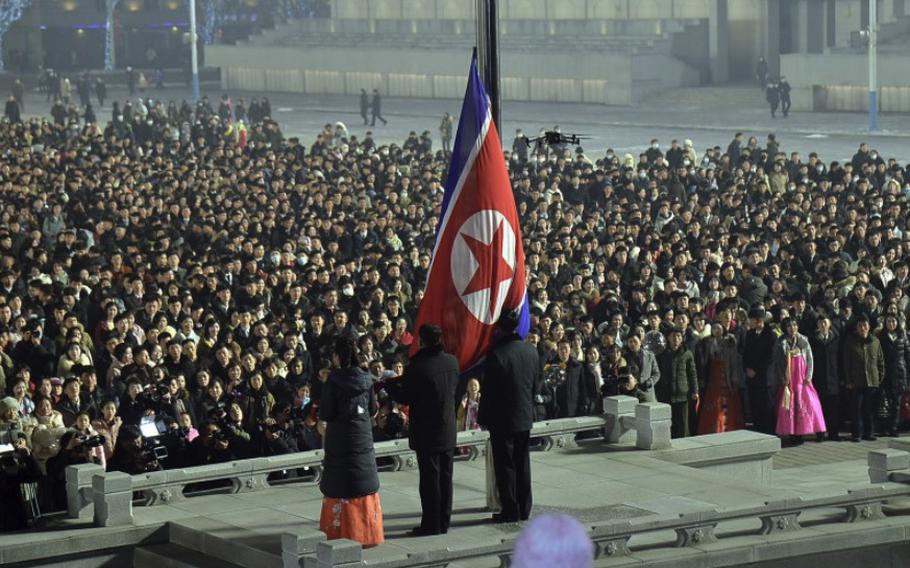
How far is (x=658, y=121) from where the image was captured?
6053 centimetres

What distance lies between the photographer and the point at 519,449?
12.6 m

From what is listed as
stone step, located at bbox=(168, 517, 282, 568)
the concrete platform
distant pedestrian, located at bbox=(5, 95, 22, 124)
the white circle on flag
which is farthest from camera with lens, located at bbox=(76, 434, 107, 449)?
distant pedestrian, located at bbox=(5, 95, 22, 124)

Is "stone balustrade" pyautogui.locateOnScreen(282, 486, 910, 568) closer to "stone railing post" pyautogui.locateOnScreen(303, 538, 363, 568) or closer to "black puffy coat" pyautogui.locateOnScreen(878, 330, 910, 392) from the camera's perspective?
"stone railing post" pyautogui.locateOnScreen(303, 538, 363, 568)

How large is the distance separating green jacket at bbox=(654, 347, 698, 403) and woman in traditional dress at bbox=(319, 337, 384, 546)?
6.04 metres

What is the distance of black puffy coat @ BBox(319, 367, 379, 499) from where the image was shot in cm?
1190

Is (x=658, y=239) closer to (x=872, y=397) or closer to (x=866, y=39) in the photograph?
(x=872, y=397)

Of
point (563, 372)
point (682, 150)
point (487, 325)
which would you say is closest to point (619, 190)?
point (682, 150)

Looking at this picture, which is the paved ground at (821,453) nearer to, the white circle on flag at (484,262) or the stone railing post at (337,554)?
the white circle on flag at (484,262)

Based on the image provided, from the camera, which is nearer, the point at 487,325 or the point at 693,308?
the point at 487,325

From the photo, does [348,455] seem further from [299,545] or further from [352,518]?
[299,545]

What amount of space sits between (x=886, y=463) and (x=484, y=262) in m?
3.65

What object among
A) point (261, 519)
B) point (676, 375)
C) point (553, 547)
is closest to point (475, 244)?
point (261, 519)

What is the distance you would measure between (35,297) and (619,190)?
13.7 m

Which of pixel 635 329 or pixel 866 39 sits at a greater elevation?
pixel 866 39
